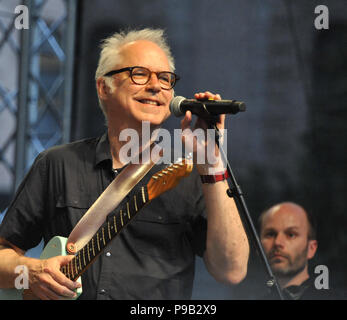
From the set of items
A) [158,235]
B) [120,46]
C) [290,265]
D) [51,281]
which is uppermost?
[120,46]

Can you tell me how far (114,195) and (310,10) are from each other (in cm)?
187

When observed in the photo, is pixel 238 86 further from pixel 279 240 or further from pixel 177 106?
pixel 177 106

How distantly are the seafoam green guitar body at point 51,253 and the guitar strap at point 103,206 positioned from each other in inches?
1.1

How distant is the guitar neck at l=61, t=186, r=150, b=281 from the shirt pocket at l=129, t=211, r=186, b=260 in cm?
13

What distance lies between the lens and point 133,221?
2186 mm

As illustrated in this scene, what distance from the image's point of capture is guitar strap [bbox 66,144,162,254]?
2115mm

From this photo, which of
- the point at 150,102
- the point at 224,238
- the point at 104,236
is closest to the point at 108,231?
the point at 104,236

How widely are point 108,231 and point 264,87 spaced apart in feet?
5.53

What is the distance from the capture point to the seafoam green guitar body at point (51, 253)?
2.15 m

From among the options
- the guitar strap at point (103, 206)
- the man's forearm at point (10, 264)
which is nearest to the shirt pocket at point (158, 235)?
the guitar strap at point (103, 206)

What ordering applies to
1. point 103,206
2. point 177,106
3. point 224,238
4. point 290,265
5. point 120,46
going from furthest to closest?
point 290,265, point 120,46, point 103,206, point 224,238, point 177,106

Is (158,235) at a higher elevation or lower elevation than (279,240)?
higher

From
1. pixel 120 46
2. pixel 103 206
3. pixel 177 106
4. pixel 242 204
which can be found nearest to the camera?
pixel 242 204

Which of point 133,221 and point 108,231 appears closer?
point 108,231
